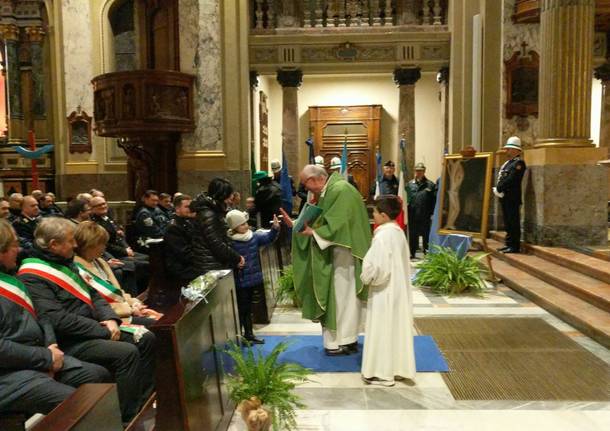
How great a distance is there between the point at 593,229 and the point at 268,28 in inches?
380

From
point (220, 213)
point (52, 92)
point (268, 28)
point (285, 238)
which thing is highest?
point (268, 28)

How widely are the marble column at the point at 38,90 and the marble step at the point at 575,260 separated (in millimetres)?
12234

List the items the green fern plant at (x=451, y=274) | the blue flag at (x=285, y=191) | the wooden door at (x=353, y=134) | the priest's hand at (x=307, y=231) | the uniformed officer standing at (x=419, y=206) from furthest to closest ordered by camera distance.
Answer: the wooden door at (x=353, y=134) < the uniformed officer standing at (x=419, y=206) < the blue flag at (x=285, y=191) < the green fern plant at (x=451, y=274) < the priest's hand at (x=307, y=231)

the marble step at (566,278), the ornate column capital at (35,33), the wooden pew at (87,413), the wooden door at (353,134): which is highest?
the ornate column capital at (35,33)

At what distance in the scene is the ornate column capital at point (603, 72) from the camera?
14.1 m

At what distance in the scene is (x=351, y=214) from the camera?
5.00 meters

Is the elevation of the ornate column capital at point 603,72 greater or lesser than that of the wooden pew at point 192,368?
greater

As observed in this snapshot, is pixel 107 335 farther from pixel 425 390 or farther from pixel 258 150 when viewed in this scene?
pixel 258 150

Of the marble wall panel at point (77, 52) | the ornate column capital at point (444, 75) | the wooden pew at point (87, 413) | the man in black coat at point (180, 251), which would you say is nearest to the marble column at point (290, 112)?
the ornate column capital at point (444, 75)

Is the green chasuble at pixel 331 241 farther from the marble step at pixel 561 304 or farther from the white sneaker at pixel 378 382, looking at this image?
the marble step at pixel 561 304

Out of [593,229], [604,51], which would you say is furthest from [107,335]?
[604,51]

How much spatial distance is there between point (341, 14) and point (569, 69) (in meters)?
7.65

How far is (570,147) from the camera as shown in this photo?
8414mm

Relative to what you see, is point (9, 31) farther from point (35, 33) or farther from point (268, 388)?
point (268, 388)
